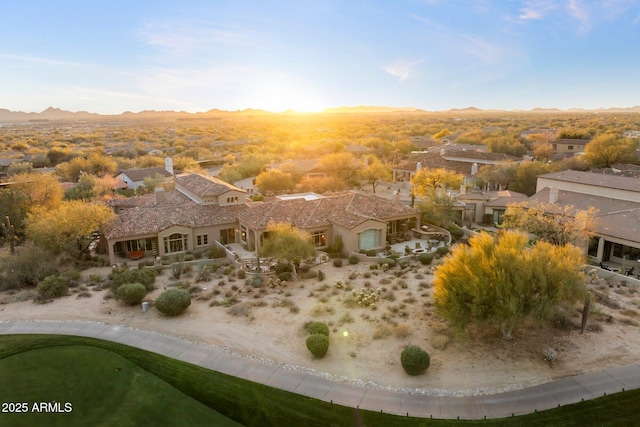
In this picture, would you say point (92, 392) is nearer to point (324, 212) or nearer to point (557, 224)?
point (324, 212)

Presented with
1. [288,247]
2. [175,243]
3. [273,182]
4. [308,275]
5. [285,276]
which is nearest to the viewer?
[288,247]

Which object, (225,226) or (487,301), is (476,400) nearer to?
(487,301)

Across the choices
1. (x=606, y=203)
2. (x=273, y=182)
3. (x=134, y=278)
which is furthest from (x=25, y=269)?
(x=606, y=203)

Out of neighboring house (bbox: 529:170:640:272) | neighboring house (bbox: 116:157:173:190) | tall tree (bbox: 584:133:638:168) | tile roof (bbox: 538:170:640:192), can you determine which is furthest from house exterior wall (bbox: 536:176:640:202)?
neighboring house (bbox: 116:157:173:190)

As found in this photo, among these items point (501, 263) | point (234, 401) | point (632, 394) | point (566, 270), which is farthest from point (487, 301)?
point (234, 401)

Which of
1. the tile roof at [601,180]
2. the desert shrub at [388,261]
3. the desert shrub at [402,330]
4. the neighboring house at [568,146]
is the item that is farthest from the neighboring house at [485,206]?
the neighboring house at [568,146]

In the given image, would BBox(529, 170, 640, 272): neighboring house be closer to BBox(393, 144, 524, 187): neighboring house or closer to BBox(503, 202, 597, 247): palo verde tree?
BBox(503, 202, 597, 247): palo verde tree
